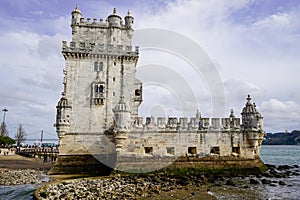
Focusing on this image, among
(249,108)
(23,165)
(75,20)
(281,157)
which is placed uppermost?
(75,20)

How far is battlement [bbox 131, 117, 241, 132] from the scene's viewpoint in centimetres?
2092

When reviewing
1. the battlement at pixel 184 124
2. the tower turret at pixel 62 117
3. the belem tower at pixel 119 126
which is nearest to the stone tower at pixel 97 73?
the belem tower at pixel 119 126

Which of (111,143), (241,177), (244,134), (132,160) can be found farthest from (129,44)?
(241,177)

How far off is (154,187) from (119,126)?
5892 millimetres

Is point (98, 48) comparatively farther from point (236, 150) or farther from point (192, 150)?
point (236, 150)

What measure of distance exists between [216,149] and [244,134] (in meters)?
2.83

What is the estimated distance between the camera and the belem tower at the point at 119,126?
67.6ft

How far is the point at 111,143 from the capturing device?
23.5m

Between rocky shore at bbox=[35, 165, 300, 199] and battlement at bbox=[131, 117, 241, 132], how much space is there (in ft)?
12.4

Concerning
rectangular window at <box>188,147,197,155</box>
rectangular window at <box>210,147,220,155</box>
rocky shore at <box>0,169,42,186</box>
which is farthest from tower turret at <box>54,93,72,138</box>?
rectangular window at <box>210,147,220,155</box>

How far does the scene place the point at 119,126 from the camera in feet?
65.3

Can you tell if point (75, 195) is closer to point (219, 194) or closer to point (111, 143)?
point (219, 194)

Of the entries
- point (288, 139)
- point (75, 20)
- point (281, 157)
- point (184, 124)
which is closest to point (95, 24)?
point (75, 20)

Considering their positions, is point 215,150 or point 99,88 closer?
point 215,150
